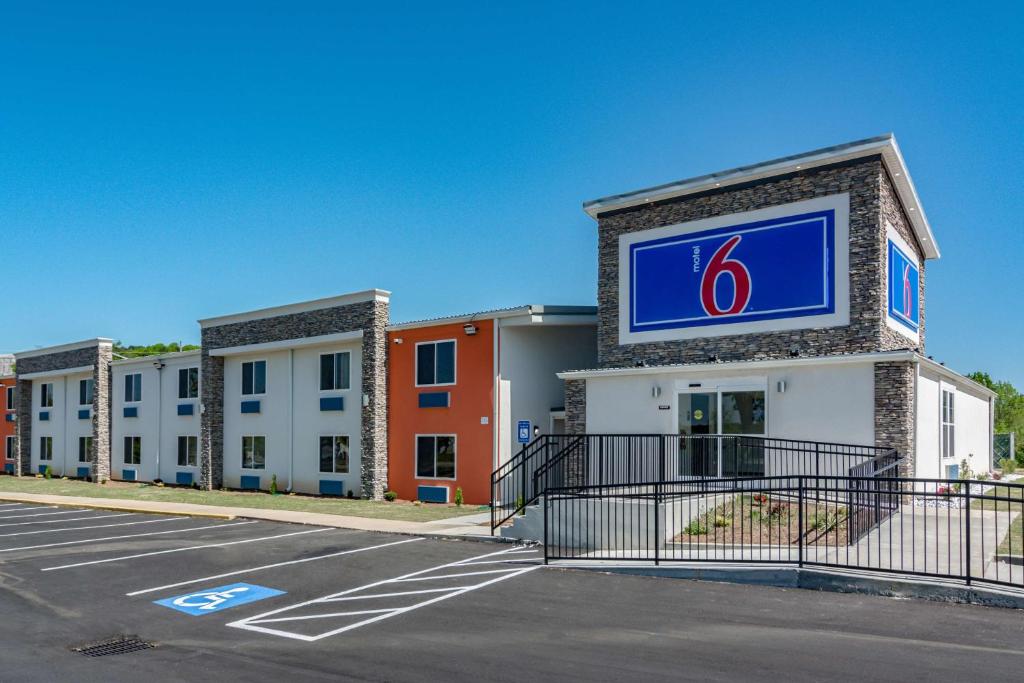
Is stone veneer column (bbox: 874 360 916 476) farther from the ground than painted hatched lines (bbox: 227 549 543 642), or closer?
farther from the ground

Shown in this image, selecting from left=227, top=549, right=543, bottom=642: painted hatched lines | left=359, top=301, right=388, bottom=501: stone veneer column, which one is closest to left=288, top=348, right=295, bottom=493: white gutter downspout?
left=359, top=301, right=388, bottom=501: stone veneer column

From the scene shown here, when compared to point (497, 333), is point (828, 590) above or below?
below

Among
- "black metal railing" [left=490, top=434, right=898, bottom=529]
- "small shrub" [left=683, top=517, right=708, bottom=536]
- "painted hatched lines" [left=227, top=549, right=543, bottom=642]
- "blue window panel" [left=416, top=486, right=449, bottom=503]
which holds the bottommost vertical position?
"blue window panel" [left=416, top=486, right=449, bottom=503]

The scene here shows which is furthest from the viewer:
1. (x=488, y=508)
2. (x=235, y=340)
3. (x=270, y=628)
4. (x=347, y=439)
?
(x=235, y=340)

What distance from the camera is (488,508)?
73.3ft

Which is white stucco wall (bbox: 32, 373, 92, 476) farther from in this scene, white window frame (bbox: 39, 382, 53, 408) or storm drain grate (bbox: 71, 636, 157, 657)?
storm drain grate (bbox: 71, 636, 157, 657)

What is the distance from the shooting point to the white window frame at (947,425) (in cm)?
1897

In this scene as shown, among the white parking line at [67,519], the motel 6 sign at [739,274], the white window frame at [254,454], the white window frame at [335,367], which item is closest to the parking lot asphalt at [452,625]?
the white parking line at [67,519]

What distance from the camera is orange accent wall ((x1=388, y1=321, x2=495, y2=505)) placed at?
77.0 ft

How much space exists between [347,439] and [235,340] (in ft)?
23.7

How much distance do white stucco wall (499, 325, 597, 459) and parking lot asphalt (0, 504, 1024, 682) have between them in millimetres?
9127

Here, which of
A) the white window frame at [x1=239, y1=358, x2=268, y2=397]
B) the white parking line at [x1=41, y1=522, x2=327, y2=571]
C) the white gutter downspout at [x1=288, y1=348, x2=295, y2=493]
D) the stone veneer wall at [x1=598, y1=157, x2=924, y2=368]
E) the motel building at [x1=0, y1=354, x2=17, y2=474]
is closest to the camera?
the white parking line at [x1=41, y1=522, x2=327, y2=571]

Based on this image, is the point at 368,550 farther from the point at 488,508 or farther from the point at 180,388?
the point at 180,388

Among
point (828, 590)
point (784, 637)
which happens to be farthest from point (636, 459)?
point (784, 637)
